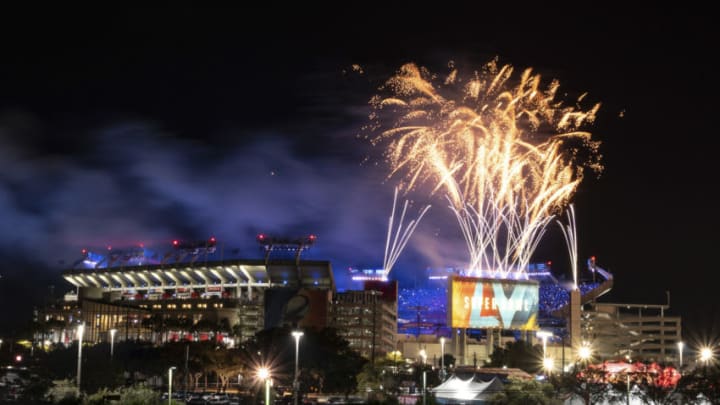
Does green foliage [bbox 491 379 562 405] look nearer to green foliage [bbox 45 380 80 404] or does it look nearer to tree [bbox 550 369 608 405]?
tree [bbox 550 369 608 405]

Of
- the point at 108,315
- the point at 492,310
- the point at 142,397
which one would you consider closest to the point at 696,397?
the point at 142,397

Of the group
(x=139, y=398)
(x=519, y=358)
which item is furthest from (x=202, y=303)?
(x=139, y=398)

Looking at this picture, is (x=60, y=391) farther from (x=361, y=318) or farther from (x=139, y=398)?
(x=361, y=318)

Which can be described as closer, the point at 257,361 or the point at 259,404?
the point at 259,404

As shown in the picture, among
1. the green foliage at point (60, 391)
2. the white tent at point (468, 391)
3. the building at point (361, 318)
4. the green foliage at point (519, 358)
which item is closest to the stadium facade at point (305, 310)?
the building at point (361, 318)

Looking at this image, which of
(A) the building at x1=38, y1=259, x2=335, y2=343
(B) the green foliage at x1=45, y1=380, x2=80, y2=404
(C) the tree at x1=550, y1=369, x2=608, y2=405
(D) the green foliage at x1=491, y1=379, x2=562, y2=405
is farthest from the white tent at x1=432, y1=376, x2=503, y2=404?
(A) the building at x1=38, y1=259, x2=335, y2=343

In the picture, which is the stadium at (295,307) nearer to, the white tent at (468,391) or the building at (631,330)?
the building at (631,330)

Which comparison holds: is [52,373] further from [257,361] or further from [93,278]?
[93,278]
